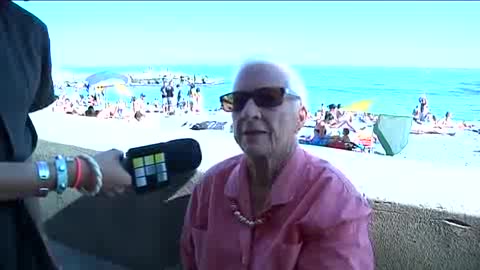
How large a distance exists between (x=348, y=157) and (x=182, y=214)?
31.8 inches

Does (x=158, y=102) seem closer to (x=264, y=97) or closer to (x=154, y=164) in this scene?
(x=264, y=97)

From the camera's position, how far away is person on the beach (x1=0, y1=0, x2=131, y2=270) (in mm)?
1117

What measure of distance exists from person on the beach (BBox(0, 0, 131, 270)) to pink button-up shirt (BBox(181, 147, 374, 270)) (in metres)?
0.58

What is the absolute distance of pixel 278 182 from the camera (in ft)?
5.65

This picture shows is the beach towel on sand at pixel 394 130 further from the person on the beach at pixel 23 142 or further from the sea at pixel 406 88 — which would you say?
the person on the beach at pixel 23 142

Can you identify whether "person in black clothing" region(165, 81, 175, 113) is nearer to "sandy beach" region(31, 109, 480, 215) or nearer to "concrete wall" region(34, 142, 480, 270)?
"sandy beach" region(31, 109, 480, 215)

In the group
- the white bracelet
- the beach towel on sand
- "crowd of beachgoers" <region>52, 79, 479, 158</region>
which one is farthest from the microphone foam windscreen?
the beach towel on sand

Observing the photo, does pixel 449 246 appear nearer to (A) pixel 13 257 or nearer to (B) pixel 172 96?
(A) pixel 13 257

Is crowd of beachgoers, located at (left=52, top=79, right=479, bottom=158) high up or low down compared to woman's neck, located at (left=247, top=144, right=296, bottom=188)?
down

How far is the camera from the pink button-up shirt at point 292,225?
5.24 ft

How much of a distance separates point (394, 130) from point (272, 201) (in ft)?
10.8

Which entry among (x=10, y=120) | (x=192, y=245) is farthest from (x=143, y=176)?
(x=192, y=245)

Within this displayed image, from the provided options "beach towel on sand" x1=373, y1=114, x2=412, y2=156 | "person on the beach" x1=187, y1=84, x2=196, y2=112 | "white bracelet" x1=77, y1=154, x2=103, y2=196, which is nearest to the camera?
"white bracelet" x1=77, y1=154, x2=103, y2=196

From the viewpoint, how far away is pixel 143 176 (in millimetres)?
1296
